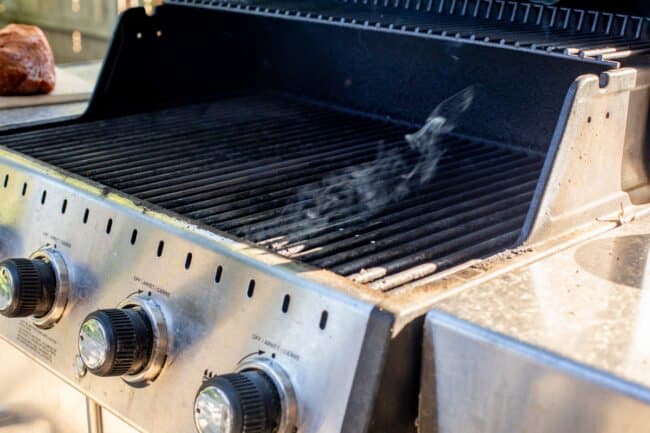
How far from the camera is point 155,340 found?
2.70 ft

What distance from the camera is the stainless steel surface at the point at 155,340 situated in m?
0.82

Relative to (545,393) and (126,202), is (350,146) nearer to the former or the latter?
(126,202)

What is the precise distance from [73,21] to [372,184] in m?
1.71

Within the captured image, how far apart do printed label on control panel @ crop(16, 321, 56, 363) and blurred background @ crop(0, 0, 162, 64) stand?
4.27 feet

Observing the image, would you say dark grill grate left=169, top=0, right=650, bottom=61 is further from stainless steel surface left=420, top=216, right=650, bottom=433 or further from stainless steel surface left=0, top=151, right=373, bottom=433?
stainless steel surface left=0, top=151, right=373, bottom=433

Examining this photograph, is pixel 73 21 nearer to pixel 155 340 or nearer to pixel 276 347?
pixel 155 340

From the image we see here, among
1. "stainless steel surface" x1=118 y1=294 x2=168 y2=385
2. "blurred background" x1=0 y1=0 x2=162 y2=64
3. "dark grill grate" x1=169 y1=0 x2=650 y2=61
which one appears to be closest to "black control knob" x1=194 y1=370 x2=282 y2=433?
"stainless steel surface" x1=118 y1=294 x2=168 y2=385

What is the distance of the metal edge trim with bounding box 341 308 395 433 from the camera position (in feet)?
2.11

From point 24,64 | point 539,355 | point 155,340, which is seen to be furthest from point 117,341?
point 24,64

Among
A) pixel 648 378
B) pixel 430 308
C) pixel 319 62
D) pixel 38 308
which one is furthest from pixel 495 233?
pixel 319 62

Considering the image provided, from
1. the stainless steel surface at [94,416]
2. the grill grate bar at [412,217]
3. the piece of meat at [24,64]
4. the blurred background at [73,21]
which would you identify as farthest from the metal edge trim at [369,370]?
the blurred background at [73,21]

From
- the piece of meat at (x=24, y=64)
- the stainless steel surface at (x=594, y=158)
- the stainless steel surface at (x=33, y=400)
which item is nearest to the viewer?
the stainless steel surface at (x=594, y=158)

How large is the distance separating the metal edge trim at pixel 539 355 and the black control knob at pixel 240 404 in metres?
0.15

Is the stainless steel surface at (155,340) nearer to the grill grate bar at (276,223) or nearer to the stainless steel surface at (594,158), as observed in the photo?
the grill grate bar at (276,223)
